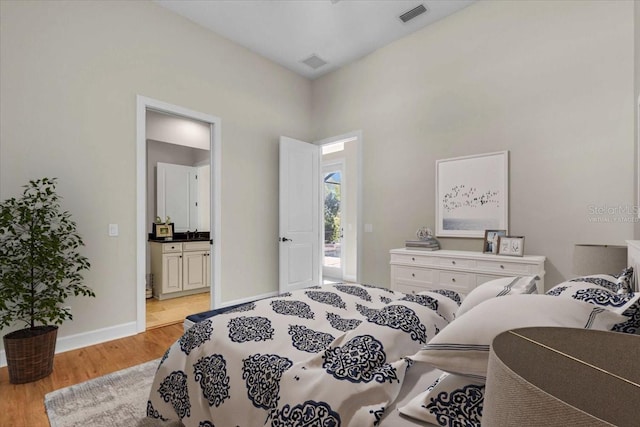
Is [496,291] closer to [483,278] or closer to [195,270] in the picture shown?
[483,278]

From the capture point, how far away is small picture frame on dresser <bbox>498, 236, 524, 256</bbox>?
287cm

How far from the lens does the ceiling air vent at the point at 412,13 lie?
11.2 ft

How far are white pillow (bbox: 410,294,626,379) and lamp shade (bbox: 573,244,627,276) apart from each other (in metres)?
1.53

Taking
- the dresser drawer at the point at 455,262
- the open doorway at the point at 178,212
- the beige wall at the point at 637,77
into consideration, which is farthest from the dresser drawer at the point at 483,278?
the open doorway at the point at 178,212

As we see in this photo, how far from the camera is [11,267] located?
7.86 ft

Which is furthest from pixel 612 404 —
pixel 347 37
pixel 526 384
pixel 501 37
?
pixel 347 37

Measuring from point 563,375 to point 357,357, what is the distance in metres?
0.72

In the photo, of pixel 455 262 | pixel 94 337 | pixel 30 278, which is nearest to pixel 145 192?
pixel 30 278

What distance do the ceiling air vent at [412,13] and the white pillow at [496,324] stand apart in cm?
355

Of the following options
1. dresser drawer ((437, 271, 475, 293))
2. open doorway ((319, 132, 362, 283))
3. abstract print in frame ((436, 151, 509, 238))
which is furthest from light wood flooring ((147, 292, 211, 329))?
abstract print in frame ((436, 151, 509, 238))

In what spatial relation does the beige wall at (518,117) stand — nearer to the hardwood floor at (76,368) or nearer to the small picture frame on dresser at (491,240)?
the small picture frame on dresser at (491,240)

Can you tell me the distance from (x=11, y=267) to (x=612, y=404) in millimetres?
3341

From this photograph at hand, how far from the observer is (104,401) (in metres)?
2.02

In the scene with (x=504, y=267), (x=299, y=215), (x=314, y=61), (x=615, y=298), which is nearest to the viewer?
(x=615, y=298)
